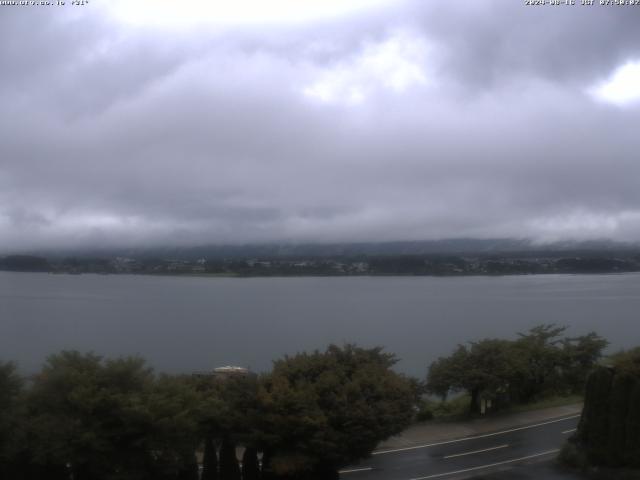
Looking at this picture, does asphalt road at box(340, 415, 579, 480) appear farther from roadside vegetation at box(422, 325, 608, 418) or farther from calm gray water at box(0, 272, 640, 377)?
calm gray water at box(0, 272, 640, 377)

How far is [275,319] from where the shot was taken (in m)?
80.2

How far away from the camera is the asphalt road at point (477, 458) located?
19.1 m

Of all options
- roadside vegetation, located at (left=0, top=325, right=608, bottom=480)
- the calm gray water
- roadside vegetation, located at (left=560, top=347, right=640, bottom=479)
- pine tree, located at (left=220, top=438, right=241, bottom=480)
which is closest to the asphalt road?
roadside vegetation, located at (left=560, top=347, right=640, bottom=479)

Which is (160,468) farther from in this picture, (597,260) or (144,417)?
(597,260)

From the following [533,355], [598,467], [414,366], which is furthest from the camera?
[414,366]

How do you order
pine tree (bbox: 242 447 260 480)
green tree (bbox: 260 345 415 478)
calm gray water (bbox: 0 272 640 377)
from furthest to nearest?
calm gray water (bbox: 0 272 640 377)
pine tree (bbox: 242 447 260 480)
green tree (bbox: 260 345 415 478)

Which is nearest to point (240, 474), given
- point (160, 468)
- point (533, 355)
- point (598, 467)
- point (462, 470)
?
point (160, 468)

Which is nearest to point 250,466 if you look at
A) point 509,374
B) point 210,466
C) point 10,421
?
point 210,466

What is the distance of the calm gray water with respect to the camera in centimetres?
5709

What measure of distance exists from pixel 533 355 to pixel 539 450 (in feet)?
32.7

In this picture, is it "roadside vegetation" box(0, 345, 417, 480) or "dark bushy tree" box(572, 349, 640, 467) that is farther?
"dark bushy tree" box(572, 349, 640, 467)

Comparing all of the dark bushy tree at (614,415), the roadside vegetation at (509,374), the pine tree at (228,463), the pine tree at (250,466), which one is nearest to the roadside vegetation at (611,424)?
the dark bushy tree at (614,415)

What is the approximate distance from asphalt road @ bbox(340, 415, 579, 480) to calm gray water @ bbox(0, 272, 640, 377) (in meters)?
21.3

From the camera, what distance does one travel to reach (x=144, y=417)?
14117 millimetres
